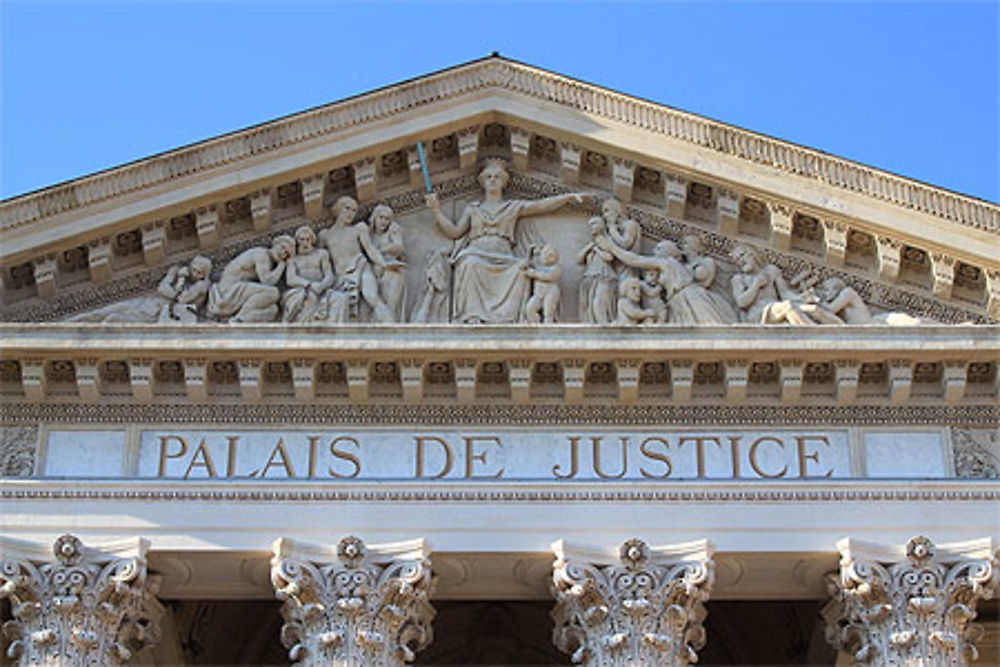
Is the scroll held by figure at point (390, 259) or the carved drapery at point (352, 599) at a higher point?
the scroll held by figure at point (390, 259)

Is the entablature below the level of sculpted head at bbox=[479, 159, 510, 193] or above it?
below

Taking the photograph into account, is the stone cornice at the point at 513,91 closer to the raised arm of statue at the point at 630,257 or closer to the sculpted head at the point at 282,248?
the sculpted head at the point at 282,248

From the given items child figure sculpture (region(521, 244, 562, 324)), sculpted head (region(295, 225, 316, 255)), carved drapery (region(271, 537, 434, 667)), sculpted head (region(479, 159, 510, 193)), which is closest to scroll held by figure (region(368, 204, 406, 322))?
sculpted head (region(295, 225, 316, 255))

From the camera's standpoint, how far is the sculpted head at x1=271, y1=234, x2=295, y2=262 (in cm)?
2119

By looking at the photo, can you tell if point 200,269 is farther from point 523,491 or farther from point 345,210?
point 523,491

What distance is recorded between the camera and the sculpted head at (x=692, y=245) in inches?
839

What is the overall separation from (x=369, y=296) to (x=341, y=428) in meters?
1.36

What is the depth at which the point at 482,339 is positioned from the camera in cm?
2012

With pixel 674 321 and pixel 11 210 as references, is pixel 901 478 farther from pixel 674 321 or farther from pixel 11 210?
pixel 11 210

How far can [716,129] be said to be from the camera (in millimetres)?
21281

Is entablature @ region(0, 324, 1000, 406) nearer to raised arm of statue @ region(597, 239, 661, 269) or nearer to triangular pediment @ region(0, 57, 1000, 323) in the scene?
triangular pediment @ region(0, 57, 1000, 323)

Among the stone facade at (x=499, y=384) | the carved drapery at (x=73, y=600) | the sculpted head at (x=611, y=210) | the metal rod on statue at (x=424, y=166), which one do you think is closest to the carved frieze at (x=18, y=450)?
the stone facade at (x=499, y=384)

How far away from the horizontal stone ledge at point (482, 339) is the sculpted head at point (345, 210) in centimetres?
166

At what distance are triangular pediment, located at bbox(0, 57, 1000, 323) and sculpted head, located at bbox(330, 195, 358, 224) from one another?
126mm
